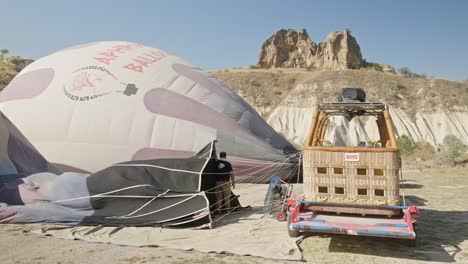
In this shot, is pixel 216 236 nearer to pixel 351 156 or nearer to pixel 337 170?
pixel 337 170

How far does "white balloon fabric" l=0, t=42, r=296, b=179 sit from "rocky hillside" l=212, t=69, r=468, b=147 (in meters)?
34.7

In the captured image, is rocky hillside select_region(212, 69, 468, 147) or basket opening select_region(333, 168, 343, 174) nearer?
basket opening select_region(333, 168, 343, 174)

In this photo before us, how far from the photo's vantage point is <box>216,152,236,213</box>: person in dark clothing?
331 inches

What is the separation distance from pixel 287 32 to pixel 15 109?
76004 mm

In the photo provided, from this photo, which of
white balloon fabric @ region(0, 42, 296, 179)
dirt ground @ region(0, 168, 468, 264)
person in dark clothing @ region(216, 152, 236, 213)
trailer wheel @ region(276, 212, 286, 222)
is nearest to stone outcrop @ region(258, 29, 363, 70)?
white balloon fabric @ region(0, 42, 296, 179)

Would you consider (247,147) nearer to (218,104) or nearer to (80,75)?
(218,104)

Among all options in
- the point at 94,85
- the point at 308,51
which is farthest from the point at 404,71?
the point at 94,85

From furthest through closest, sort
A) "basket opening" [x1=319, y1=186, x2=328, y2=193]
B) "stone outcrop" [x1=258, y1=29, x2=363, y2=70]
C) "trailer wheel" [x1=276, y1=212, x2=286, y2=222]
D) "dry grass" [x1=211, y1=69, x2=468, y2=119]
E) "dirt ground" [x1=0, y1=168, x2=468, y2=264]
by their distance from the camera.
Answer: "stone outcrop" [x1=258, y1=29, x2=363, y2=70]
"dry grass" [x1=211, y1=69, x2=468, y2=119]
"trailer wheel" [x1=276, y1=212, x2=286, y2=222]
"basket opening" [x1=319, y1=186, x2=328, y2=193]
"dirt ground" [x1=0, y1=168, x2=468, y2=264]

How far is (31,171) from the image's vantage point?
998cm

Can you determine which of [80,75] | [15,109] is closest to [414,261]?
[80,75]

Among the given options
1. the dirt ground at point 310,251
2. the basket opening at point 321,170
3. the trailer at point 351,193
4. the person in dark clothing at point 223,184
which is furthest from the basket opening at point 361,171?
the person in dark clothing at point 223,184

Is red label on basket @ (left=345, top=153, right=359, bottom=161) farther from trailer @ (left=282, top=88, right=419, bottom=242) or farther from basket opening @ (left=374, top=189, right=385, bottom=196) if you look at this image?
basket opening @ (left=374, top=189, right=385, bottom=196)

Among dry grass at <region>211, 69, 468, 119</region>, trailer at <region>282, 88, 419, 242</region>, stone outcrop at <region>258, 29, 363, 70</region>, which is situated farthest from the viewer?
stone outcrop at <region>258, 29, 363, 70</region>

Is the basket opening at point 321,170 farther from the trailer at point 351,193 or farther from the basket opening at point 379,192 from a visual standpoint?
the basket opening at point 379,192
